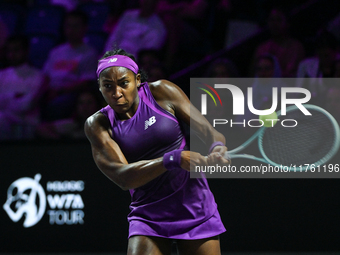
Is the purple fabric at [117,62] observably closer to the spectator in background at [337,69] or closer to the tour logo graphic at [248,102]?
the tour logo graphic at [248,102]

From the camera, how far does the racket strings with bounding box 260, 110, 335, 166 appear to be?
10.2ft

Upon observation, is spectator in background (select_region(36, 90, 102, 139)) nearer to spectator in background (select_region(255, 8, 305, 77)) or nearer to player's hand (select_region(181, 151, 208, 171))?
spectator in background (select_region(255, 8, 305, 77))

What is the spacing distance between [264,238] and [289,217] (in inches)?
12.1

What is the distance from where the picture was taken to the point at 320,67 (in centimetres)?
443

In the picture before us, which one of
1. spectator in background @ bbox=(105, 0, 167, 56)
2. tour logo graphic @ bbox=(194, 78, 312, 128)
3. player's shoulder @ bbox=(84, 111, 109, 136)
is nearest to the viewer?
player's shoulder @ bbox=(84, 111, 109, 136)

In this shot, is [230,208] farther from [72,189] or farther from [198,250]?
[198,250]

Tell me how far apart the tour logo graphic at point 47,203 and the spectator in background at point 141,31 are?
1.84 m

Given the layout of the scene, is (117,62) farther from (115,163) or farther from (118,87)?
(115,163)

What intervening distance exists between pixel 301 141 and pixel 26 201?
2692 millimetres

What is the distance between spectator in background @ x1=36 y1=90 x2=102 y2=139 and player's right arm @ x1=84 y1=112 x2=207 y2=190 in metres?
2.20

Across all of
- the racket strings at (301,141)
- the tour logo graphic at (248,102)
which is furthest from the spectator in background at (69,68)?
the racket strings at (301,141)

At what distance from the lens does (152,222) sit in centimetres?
239

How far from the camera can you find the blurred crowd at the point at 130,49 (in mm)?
4594

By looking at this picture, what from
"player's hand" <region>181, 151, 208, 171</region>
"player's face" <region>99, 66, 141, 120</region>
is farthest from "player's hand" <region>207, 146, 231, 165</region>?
"player's face" <region>99, 66, 141, 120</region>
